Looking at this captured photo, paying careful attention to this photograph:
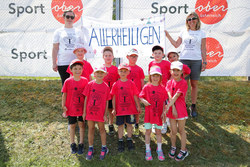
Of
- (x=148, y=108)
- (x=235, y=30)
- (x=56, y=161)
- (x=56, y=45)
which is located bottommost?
(x=56, y=161)

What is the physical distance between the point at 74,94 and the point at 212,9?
492cm

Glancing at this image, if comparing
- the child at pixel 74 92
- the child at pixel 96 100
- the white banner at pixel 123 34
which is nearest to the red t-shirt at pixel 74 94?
the child at pixel 74 92

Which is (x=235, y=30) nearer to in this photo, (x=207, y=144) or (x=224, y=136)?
(x=224, y=136)

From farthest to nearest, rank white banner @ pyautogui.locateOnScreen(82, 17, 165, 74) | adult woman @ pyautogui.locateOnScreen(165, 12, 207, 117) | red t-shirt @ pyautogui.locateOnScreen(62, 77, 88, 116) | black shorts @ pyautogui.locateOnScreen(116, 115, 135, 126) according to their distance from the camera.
Result: white banner @ pyautogui.locateOnScreen(82, 17, 165, 74), adult woman @ pyautogui.locateOnScreen(165, 12, 207, 117), black shorts @ pyautogui.locateOnScreen(116, 115, 135, 126), red t-shirt @ pyautogui.locateOnScreen(62, 77, 88, 116)

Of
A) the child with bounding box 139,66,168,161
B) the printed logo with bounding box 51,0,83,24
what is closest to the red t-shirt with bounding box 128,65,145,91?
the child with bounding box 139,66,168,161

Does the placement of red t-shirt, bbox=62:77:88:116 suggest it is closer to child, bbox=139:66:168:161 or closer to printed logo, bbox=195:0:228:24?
child, bbox=139:66:168:161

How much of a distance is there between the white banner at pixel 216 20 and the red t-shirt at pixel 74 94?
9.98ft

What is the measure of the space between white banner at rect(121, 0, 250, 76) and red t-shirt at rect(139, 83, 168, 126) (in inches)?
121

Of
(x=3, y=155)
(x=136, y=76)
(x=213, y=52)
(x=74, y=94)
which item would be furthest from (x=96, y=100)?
(x=213, y=52)

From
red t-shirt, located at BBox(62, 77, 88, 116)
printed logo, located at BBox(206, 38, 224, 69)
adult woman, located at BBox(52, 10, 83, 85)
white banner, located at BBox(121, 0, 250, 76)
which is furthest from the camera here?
printed logo, located at BBox(206, 38, 224, 69)

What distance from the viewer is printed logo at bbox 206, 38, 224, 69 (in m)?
5.77

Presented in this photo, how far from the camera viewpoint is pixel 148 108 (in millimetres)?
3232

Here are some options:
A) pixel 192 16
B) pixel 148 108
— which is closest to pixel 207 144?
pixel 148 108

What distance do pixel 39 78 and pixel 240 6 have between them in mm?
7048
